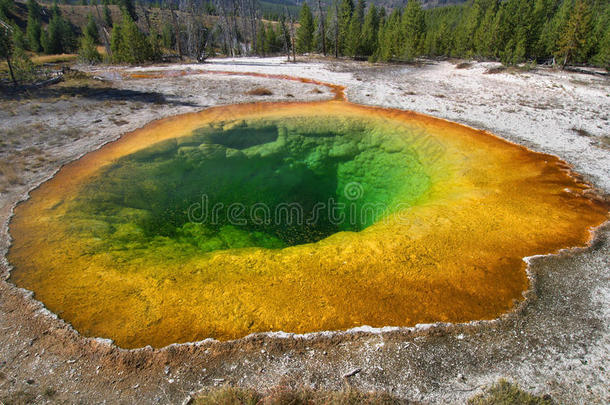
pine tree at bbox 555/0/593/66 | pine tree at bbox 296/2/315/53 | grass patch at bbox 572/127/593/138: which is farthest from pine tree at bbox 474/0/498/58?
grass patch at bbox 572/127/593/138

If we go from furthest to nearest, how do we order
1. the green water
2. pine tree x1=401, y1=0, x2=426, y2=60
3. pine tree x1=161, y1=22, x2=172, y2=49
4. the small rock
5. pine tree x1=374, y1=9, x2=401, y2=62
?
pine tree x1=161, y1=22, x2=172, y2=49 < pine tree x1=401, y1=0, x2=426, y2=60 < pine tree x1=374, y1=9, x2=401, y2=62 < the green water < the small rock

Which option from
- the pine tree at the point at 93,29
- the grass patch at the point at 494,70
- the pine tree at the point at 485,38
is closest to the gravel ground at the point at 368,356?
the grass patch at the point at 494,70

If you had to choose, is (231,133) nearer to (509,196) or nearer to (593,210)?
(509,196)

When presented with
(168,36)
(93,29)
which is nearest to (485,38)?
(168,36)

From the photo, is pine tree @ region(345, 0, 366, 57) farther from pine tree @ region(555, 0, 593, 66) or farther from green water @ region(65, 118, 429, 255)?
green water @ region(65, 118, 429, 255)

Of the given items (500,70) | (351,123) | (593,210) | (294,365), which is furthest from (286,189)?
(500,70)

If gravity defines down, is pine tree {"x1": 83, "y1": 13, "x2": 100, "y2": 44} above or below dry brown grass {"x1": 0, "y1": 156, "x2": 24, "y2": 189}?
above

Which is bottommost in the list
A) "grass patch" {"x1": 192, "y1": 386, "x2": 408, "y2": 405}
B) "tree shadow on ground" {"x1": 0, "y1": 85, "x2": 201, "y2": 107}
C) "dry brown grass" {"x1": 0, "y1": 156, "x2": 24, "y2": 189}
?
"grass patch" {"x1": 192, "y1": 386, "x2": 408, "y2": 405}
